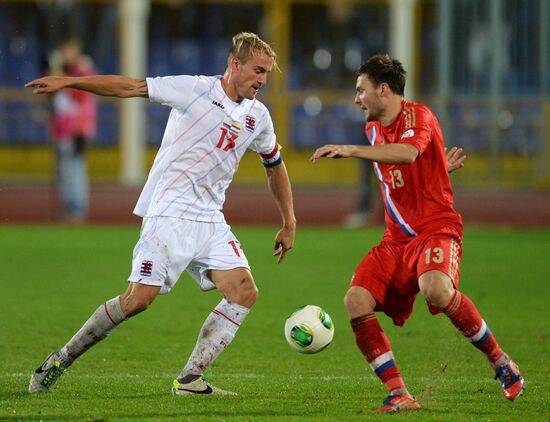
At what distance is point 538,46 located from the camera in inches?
877

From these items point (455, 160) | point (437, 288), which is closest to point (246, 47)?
point (455, 160)

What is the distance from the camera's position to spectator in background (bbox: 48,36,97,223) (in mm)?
18359

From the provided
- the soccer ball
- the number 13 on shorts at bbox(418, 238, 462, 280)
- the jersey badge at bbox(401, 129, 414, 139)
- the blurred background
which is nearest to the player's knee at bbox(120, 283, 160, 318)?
the soccer ball

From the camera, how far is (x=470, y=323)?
22.4ft

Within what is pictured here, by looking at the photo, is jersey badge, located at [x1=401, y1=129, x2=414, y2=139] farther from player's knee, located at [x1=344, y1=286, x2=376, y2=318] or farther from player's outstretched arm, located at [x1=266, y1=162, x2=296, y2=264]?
player's outstretched arm, located at [x1=266, y1=162, x2=296, y2=264]

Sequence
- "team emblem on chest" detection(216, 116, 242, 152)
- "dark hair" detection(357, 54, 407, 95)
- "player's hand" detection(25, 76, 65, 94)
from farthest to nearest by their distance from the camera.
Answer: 1. "team emblem on chest" detection(216, 116, 242, 152)
2. "dark hair" detection(357, 54, 407, 95)
3. "player's hand" detection(25, 76, 65, 94)

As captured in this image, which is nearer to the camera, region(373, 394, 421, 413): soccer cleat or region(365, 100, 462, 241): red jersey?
region(373, 394, 421, 413): soccer cleat

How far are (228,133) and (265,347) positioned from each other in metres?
2.34

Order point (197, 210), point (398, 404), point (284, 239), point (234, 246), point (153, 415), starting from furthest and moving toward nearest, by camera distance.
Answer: point (284, 239) → point (234, 246) → point (197, 210) → point (398, 404) → point (153, 415)

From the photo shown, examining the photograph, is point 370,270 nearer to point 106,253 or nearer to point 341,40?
point 106,253

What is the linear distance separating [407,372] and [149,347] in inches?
77.7

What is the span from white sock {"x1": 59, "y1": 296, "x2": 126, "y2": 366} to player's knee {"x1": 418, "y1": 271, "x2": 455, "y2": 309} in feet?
5.46

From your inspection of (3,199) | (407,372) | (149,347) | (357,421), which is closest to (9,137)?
(3,199)

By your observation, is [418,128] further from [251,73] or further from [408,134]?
[251,73]
